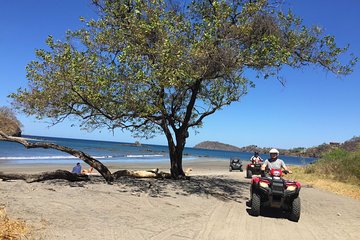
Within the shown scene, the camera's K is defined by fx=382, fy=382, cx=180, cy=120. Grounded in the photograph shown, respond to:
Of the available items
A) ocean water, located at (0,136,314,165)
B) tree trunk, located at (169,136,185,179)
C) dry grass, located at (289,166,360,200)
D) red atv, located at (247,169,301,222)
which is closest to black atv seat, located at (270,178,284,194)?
red atv, located at (247,169,301,222)

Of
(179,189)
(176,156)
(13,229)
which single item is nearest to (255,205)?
(179,189)

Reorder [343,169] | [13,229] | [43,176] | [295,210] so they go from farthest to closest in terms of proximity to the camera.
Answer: [343,169]
[43,176]
[295,210]
[13,229]

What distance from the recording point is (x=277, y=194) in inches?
356

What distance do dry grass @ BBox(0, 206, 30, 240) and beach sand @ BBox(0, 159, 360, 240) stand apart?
182 mm

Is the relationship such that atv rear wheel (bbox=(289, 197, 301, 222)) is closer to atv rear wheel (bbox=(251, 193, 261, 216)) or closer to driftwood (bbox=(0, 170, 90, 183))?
atv rear wheel (bbox=(251, 193, 261, 216))

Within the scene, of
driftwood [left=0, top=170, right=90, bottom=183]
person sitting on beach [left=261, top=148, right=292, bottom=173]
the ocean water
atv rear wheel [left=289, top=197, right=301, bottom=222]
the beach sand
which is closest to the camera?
the beach sand

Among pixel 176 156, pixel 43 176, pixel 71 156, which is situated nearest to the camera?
pixel 43 176

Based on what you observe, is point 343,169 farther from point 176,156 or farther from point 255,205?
point 255,205

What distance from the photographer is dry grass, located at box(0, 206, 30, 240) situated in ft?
18.1

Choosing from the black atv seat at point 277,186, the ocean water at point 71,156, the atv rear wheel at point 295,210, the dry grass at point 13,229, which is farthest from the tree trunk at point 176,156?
the ocean water at point 71,156

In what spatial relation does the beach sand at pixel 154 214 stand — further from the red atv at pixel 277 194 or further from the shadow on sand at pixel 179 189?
the red atv at pixel 277 194

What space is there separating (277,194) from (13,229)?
5.82 meters

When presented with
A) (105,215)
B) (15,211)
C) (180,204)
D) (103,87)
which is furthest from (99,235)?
(103,87)

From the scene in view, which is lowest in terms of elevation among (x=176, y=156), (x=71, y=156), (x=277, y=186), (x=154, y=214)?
(x=154, y=214)
